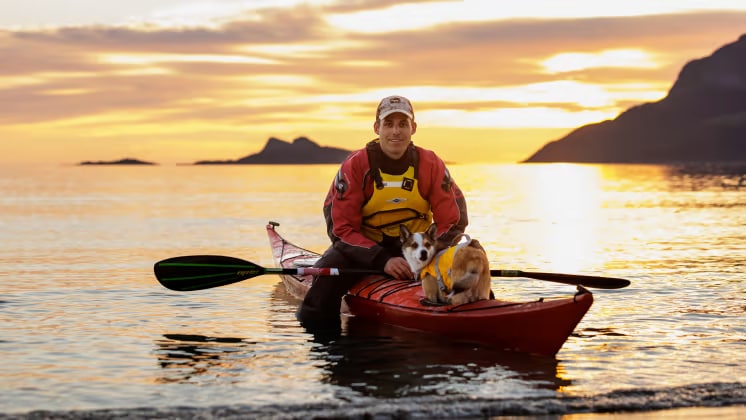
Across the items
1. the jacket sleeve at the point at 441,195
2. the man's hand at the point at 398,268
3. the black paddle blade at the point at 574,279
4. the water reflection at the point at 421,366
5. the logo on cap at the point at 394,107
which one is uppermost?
the logo on cap at the point at 394,107

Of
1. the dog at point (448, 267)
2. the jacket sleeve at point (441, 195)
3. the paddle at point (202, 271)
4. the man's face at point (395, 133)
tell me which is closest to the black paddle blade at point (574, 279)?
the dog at point (448, 267)

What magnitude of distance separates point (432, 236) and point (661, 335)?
280 centimetres

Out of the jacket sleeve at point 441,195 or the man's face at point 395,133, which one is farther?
the jacket sleeve at point 441,195

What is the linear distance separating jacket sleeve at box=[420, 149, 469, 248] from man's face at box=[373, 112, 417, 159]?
11.9 inches

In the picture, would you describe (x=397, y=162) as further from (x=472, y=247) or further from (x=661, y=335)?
(x=661, y=335)

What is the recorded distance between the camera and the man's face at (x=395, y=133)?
9570 mm

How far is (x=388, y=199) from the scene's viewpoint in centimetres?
988

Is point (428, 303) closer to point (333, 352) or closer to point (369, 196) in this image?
point (333, 352)

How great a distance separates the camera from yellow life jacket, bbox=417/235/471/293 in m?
8.51

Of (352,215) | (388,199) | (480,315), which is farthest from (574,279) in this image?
(352,215)

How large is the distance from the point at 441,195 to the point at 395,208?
1.68 feet

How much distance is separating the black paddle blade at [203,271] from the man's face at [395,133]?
7.40ft

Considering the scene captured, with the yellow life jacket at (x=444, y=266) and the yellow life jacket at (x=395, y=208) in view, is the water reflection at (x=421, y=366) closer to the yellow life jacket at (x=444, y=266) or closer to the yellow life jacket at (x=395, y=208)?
the yellow life jacket at (x=444, y=266)

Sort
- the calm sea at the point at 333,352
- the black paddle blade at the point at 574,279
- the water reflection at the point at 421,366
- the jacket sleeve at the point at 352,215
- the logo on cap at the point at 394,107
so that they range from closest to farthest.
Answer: the calm sea at the point at 333,352 → the water reflection at the point at 421,366 → the black paddle blade at the point at 574,279 → the logo on cap at the point at 394,107 → the jacket sleeve at the point at 352,215
